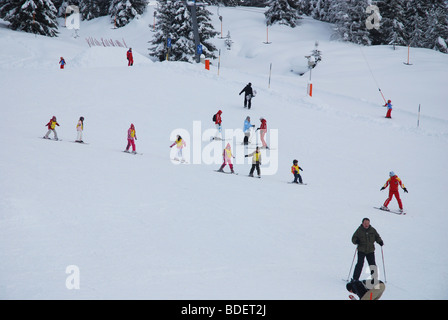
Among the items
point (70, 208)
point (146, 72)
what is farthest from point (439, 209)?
point (146, 72)

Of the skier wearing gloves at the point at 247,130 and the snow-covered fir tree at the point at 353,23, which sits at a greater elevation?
the snow-covered fir tree at the point at 353,23

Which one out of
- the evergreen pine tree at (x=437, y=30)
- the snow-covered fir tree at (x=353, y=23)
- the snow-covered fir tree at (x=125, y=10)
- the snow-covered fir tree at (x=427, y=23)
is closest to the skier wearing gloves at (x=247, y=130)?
the snow-covered fir tree at (x=353, y=23)

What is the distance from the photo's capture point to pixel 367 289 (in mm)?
7039

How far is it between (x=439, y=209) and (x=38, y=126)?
1719 cm

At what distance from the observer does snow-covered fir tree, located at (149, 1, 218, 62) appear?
39.6 m

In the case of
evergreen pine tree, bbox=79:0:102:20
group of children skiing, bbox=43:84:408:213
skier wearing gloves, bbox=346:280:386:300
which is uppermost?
evergreen pine tree, bbox=79:0:102:20

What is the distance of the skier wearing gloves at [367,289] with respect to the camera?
6.98 meters

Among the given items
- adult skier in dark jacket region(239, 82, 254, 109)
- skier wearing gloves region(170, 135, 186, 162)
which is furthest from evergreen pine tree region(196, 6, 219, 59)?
skier wearing gloves region(170, 135, 186, 162)

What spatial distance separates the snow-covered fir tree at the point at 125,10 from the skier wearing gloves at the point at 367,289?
55.0m

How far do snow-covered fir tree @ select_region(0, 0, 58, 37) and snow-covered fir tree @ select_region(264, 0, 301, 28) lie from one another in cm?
2480

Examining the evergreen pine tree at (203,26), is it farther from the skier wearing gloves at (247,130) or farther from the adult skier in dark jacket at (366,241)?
the adult skier in dark jacket at (366,241)

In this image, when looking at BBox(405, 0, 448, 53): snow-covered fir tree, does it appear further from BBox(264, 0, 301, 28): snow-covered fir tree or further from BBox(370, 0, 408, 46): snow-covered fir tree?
BBox(264, 0, 301, 28): snow-covered fir tree

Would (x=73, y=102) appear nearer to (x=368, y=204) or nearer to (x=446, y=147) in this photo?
(x=368, y=204)

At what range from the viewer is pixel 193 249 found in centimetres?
870
